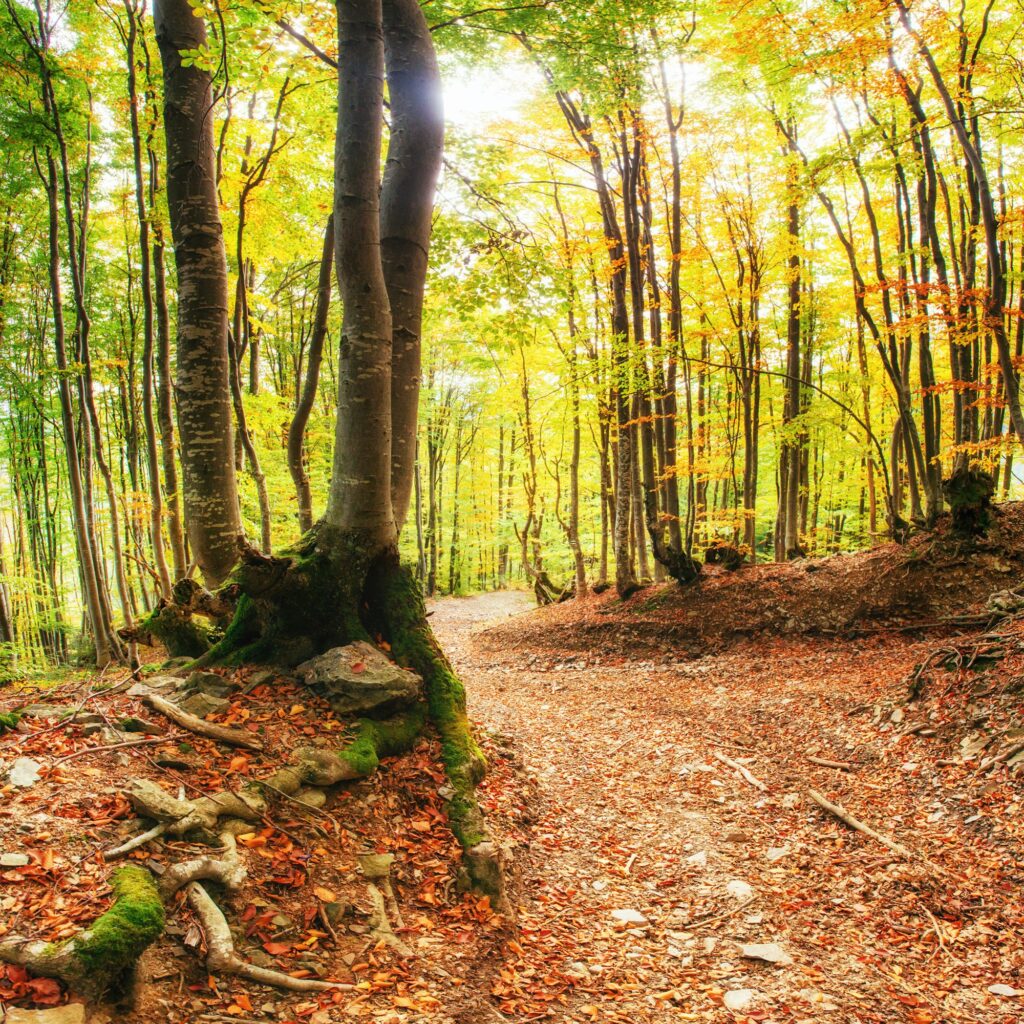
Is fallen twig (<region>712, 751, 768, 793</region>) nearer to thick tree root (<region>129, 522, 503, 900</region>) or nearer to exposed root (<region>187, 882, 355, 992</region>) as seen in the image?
thick tree root (<region>129, 522, 503, 900</region>)

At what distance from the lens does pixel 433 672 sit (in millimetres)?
4707

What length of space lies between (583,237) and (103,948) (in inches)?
615

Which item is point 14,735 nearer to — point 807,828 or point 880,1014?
point 880,1014

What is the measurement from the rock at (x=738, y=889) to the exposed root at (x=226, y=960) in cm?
257

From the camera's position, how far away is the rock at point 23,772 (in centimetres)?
282

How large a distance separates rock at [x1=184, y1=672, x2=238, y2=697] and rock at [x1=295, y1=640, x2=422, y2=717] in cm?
47

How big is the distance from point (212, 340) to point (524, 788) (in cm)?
454

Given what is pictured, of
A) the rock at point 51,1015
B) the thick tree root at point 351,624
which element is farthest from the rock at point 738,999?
the rock at point 51,1015

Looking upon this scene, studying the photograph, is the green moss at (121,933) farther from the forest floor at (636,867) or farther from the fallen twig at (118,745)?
the fallen twig at (118,745)

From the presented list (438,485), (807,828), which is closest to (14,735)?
(807,828)

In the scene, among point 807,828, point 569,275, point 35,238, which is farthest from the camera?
point 35,238

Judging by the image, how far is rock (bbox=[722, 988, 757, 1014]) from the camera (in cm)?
299

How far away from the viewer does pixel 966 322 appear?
8547mm

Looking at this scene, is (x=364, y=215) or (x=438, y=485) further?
(x=438, y=485)
